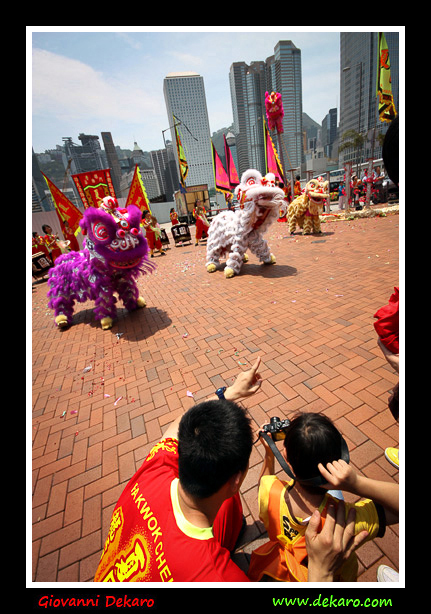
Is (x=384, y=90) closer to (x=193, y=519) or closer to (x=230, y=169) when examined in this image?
(x=230, y=169)

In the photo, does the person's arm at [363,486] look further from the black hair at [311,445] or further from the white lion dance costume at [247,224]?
the white lion dance costume at [247,224]

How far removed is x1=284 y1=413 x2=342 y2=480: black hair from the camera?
3.68 feet

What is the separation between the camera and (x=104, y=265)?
14.8 feet

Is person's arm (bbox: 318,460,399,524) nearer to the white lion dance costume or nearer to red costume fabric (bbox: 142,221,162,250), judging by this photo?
the white lion dance costume

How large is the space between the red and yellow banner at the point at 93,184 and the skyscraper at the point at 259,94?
1258 inches

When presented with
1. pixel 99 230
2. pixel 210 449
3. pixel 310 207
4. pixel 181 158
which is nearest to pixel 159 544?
pixel 210 449

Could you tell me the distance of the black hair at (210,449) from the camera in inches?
38.8

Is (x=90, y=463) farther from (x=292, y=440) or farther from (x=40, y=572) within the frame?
(x=292, y=440)

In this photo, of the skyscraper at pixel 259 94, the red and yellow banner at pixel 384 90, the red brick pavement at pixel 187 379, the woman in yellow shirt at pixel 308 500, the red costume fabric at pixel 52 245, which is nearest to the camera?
the woman in yellow shirt at pixel 308 500

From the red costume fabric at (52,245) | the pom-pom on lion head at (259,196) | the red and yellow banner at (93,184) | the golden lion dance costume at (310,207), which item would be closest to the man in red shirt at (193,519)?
the pom-pom on lion head at (259,196)

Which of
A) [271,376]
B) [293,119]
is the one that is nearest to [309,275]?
[271,376]

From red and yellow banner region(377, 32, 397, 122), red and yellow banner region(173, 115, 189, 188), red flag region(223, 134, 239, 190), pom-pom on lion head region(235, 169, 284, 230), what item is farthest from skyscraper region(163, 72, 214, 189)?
pom-pom on lion head region(235, 169, 284, 230)

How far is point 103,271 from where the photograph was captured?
4676 mm

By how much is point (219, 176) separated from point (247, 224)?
163 inches
